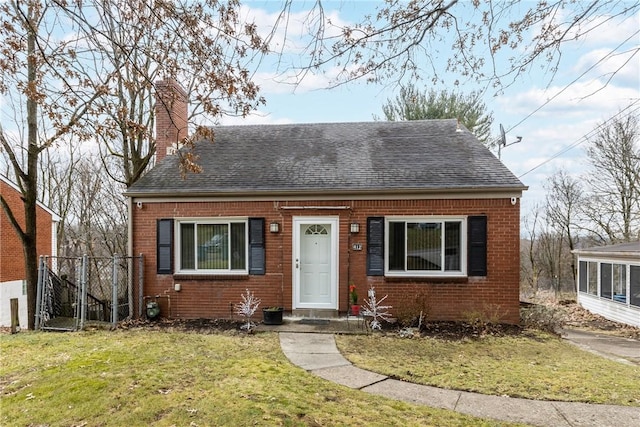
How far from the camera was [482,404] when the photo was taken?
4.26 metres

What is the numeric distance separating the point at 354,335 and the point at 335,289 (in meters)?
1.45

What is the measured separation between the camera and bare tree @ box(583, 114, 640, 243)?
17.9 m

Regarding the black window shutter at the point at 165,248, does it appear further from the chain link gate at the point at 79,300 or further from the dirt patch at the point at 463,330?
the dirt patch at the point at 463,330

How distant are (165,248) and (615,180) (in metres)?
20.4

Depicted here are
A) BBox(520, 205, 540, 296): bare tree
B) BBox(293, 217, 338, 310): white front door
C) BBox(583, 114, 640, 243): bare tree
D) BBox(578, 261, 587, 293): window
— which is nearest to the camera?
BBox(293, 217, 338, 310): white front door

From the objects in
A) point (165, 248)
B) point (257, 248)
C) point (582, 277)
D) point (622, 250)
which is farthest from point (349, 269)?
point (582, 277)

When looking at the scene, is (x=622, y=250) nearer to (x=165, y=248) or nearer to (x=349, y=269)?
(x=349, y=269)

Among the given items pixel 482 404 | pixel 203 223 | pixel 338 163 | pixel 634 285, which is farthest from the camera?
pixel 634 285

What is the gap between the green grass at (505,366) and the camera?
4.67m

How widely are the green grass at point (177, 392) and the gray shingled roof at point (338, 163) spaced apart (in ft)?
12.8

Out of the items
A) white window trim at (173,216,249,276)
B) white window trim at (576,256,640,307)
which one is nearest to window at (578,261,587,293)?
white window trim at (576,256,640,307)

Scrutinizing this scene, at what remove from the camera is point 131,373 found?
489cm

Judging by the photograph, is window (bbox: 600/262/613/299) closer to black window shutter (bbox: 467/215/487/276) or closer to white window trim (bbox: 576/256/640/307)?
white window trim (bbox: 576/256/640/307)

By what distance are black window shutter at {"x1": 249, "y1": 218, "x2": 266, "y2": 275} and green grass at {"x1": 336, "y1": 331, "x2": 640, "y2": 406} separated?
2641mm
